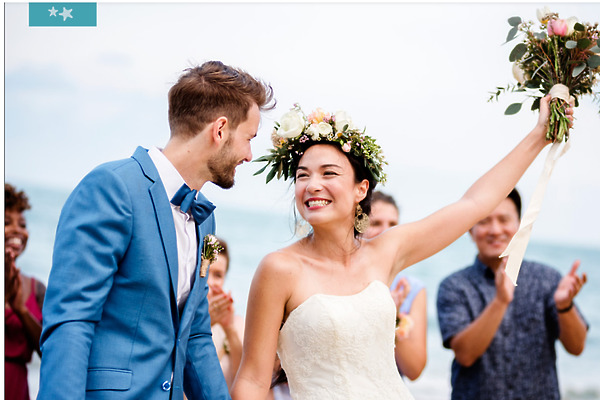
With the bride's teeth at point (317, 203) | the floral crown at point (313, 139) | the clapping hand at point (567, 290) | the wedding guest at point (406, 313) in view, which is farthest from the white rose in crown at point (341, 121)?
the clapping hand at point (567, 290)

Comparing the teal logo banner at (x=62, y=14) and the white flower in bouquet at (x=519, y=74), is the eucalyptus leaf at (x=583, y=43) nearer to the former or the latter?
the white flower in bouquet at (x=519, y=74)

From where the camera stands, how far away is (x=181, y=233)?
103 inches

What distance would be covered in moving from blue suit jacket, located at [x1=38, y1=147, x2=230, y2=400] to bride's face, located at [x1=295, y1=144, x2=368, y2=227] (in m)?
0.71

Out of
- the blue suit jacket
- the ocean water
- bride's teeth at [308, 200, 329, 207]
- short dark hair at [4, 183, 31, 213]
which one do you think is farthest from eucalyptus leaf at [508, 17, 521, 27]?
the ocean water

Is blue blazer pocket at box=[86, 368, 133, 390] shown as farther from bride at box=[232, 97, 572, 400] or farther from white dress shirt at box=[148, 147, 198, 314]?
bride at box=[232, 97, 572, 400]

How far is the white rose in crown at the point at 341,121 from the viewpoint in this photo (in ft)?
10.4

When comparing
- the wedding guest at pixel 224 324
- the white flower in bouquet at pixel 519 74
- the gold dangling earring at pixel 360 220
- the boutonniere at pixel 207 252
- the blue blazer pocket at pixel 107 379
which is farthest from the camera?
the wedding guest at pixel 224 324

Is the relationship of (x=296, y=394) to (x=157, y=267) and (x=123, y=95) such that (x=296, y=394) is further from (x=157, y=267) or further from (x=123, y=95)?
(x=123, y=95)

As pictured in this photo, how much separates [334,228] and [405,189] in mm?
11677

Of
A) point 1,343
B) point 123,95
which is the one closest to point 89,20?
point 1,343

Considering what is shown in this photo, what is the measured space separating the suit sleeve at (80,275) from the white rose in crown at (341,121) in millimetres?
1163

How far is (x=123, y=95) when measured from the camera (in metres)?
9.99

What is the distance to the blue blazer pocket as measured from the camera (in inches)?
87.7

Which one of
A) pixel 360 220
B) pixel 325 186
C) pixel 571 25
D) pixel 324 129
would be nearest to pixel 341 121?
pixel 324 129
